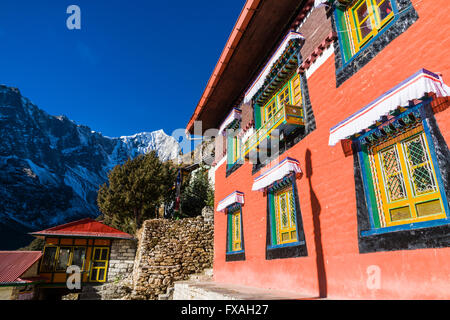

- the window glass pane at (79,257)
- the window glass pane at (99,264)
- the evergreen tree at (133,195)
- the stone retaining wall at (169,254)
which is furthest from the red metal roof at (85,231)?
the stone retaining wall at (169,254)

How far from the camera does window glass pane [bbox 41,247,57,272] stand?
49.4 feet

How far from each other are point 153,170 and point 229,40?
565 inches

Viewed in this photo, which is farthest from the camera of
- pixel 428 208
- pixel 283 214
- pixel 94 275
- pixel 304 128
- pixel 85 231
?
pixel 85 231

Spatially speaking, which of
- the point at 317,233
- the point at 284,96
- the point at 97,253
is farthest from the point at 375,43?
the point at 97,253

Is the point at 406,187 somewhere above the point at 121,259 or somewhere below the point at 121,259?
above

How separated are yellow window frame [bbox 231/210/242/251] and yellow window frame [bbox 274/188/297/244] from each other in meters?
2.27

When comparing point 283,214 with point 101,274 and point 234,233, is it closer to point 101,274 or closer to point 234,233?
point 234,233

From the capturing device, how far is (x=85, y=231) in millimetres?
16297

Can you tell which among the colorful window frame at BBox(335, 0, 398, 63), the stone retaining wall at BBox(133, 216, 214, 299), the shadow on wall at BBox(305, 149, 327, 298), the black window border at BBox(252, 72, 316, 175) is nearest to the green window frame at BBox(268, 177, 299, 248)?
the shadow on wall at BBox(305, 149, 327, 298)

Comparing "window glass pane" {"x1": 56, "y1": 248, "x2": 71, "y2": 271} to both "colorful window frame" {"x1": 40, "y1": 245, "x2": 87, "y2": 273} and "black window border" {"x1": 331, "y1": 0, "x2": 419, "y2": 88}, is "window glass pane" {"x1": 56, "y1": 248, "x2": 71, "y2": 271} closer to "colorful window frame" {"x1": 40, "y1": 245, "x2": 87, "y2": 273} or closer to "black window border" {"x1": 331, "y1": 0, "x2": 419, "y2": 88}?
"colorful window frame" {"x1": 40, "y1": 245, "x2": 87, "y2": 273}

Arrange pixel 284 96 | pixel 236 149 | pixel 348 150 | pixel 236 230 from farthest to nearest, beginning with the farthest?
pixel 236 149 < pixel 236 230 < pixel 284 96 < pixel 348 150

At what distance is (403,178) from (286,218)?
315 centimetres

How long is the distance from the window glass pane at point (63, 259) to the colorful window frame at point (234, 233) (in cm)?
1190
